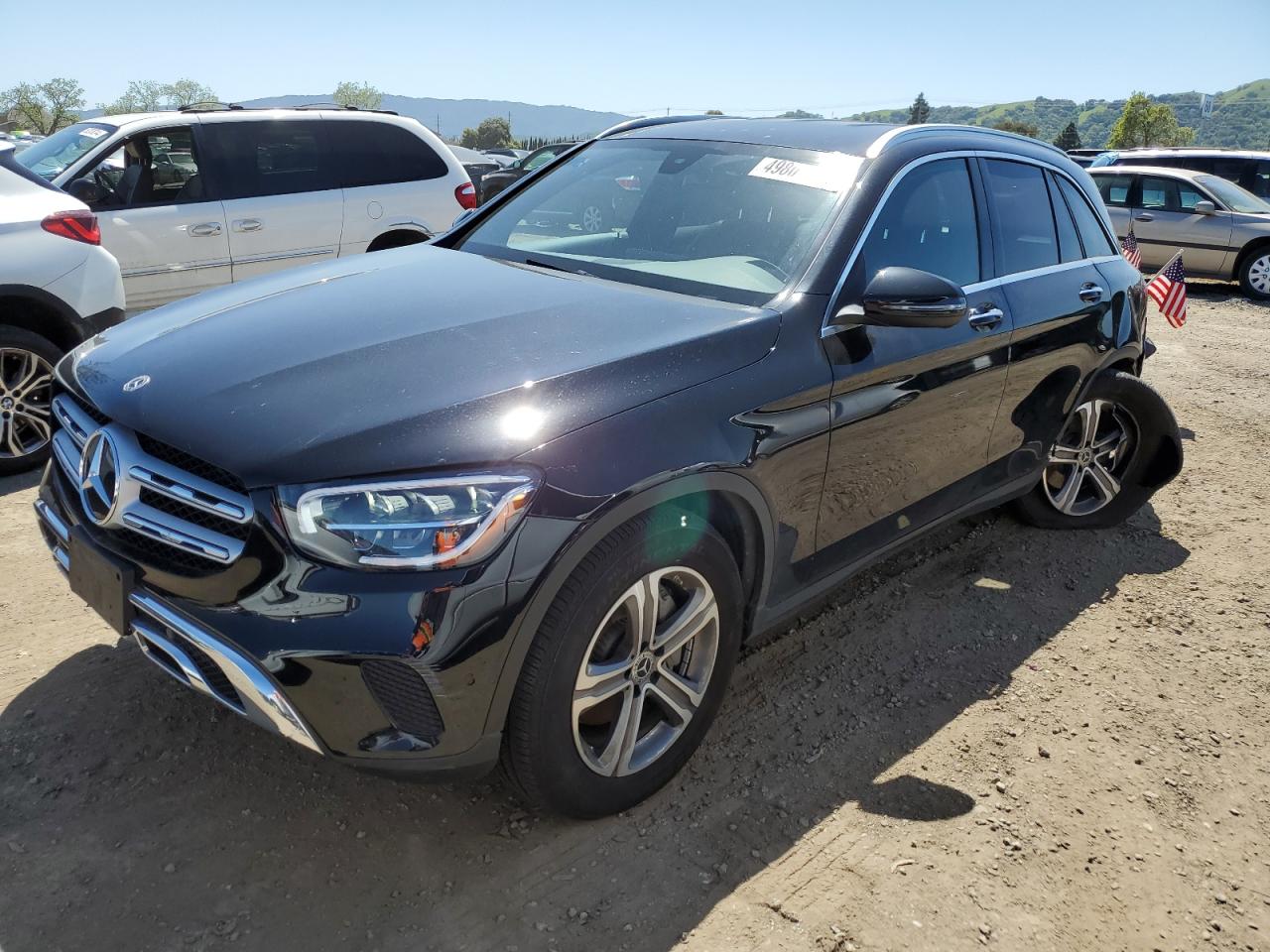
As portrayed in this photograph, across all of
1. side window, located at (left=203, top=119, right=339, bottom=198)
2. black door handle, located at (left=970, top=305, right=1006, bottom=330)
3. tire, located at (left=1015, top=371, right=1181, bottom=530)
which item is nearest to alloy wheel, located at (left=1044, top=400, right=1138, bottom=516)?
tire, located at (left=1015, top=371, right=1181, bottom=530)

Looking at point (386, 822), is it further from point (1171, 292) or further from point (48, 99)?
point (48, 99)

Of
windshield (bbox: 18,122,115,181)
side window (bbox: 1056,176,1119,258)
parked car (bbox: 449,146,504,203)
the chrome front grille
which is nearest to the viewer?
the chrome front grille

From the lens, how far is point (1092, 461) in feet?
15.3

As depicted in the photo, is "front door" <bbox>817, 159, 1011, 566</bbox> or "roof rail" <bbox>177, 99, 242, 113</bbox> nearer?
"front door" <bbox>817, 159, 1011, 566</bbox>

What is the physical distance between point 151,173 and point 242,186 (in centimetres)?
57

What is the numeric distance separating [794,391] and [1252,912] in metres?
1.79

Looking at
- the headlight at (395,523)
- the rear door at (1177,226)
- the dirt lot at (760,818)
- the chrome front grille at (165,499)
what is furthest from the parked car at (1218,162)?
the chrome front grille at (165,499)

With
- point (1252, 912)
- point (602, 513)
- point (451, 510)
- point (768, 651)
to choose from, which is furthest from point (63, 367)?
point (1252, 912)

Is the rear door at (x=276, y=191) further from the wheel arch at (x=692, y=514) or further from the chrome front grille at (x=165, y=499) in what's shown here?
the wheel arch at (x=692, y=514)

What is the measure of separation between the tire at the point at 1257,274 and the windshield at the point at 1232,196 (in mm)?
590

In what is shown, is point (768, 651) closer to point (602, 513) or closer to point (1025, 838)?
point (1025, 838)

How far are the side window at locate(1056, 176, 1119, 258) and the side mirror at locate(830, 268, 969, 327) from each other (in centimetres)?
177

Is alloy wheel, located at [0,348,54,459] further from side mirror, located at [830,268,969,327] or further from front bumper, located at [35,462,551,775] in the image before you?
side mirror, located at [830,268,969,327]

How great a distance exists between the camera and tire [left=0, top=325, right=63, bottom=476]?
4.67 m
